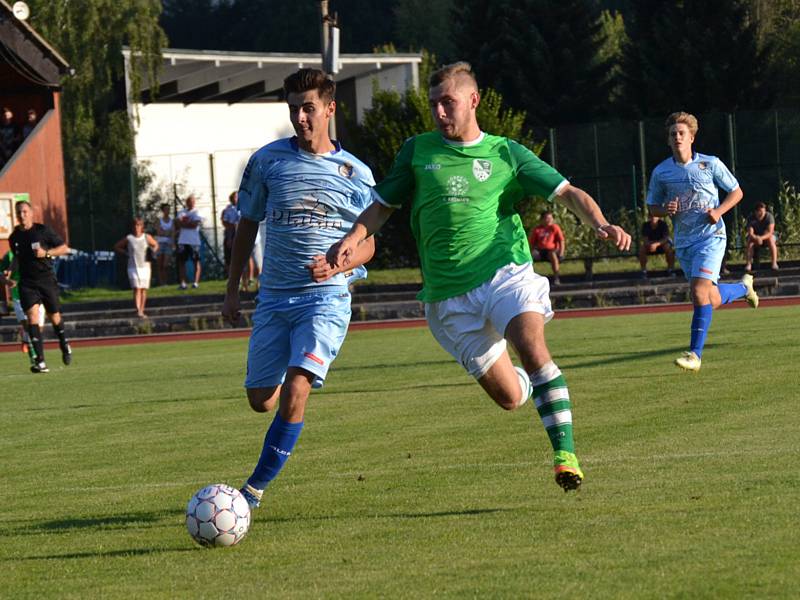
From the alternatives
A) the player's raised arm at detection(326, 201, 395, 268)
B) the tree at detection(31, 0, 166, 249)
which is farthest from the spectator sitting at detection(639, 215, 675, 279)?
the player's raised arm at detection(326, 201, 395, 268)

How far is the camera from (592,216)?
7293mm

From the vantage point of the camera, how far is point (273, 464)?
7.57 m

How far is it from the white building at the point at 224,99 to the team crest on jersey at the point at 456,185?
3820 centimetres

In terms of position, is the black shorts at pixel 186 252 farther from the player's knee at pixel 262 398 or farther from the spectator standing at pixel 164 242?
the player's knee at pixel 262 398

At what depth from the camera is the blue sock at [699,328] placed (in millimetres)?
14055

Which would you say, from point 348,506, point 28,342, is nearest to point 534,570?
point 348,506

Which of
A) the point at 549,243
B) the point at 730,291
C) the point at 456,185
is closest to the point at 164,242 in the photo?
the point at 549,243

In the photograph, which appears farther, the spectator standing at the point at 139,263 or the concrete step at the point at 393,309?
the spectator standing at the point at 139,263

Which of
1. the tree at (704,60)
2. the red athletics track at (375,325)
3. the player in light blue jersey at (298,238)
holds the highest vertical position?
the tree at (704,60)

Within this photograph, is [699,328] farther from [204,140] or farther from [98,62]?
[204,140]

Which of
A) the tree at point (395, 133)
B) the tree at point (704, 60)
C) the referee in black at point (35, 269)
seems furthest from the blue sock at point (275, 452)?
the tree at point (704, 60)

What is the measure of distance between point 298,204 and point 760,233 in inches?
990

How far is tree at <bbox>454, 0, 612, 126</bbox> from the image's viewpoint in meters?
56.0

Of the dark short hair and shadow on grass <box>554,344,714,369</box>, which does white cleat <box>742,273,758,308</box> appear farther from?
the dark short hair
